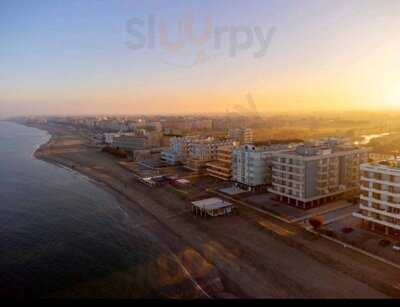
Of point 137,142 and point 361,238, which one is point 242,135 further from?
point 361,238

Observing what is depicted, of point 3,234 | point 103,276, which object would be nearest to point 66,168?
point 3,234

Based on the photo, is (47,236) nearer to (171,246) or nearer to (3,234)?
(3,234)

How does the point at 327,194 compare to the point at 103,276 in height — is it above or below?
above

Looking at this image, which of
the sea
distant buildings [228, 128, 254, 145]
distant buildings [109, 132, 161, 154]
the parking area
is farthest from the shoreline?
distant buildings [228, 128, 254, 145]

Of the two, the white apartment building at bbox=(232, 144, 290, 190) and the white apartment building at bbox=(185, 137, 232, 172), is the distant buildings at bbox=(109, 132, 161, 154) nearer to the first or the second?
the white apartment building at bbox=(185, 137, 232, 172)

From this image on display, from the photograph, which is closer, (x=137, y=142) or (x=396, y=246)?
(x=396, y=246)

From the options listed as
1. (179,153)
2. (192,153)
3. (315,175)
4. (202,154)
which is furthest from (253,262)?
(179,153)
